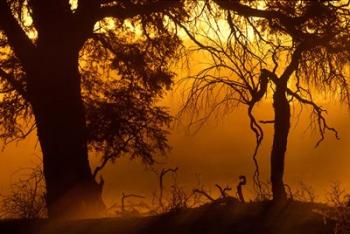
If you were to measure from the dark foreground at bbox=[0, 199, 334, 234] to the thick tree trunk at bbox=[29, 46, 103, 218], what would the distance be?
325 cm

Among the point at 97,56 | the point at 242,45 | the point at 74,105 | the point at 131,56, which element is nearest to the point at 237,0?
the point at 242,45

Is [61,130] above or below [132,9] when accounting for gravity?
below

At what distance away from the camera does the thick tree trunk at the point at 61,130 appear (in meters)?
13.2

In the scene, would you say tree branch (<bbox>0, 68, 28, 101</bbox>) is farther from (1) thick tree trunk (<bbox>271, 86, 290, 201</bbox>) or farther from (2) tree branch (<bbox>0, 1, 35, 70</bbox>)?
(1) thick tree trunk (<bbox>271, 86, 290, 201</bbox>)

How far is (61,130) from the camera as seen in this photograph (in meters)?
13.2

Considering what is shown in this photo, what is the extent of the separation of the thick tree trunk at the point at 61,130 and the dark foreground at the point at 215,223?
3250 millimetres

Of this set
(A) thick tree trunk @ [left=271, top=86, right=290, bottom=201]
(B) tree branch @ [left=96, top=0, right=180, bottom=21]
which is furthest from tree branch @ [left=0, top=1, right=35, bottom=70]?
(A) thick tree trunk @ [left=271, top=86, right=290, bottom=201]

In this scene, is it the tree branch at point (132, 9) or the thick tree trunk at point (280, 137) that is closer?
the thick tree trunk at point (280, 137)

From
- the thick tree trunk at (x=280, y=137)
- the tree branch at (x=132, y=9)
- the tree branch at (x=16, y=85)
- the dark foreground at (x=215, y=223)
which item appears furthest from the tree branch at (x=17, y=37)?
the thick tree trunk at (x=280, y=137)

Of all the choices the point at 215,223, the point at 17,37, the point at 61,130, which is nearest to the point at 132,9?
the point at 17,37

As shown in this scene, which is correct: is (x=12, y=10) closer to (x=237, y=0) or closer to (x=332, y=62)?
(x=237, y=0)

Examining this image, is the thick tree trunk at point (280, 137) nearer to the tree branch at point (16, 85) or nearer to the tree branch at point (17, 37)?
the tree branch at point (17, 37)

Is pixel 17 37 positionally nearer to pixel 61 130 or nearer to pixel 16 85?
pixel 61 130

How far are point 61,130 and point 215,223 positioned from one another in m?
5.12
